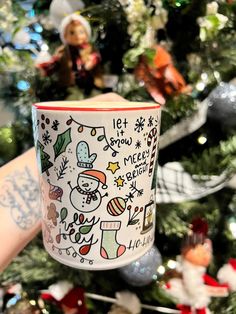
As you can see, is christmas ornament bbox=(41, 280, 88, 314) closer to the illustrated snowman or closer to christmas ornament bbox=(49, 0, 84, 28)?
the illustrated snowman

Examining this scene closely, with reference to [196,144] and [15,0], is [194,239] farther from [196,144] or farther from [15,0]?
[15,0]

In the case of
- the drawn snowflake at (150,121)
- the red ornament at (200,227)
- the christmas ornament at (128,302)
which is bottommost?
the christmas ornament at (128,302)

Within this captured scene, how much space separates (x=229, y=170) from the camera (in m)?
0.61

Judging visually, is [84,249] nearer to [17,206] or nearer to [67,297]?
[17,206]

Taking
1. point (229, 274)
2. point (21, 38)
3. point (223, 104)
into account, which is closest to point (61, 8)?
point (21, 38)

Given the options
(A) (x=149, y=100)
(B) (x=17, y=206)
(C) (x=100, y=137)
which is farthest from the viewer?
(A) (x=149, y=100)

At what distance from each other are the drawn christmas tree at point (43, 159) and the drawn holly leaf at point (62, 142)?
0.04 ft

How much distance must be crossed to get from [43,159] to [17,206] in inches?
6.5

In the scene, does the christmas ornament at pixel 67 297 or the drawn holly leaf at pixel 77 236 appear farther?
the christmas ornament at pixel 67 297

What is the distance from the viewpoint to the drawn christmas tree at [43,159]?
0.40m

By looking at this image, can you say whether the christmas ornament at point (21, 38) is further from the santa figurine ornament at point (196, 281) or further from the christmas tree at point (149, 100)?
the santa figurine ornament at point (196, 281)

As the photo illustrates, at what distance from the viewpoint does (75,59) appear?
2.24 feet

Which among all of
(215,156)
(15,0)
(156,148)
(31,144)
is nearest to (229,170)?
(215,156)

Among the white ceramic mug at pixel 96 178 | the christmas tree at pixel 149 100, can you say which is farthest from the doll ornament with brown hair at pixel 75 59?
the white ceramic mug at pixel 96 178
